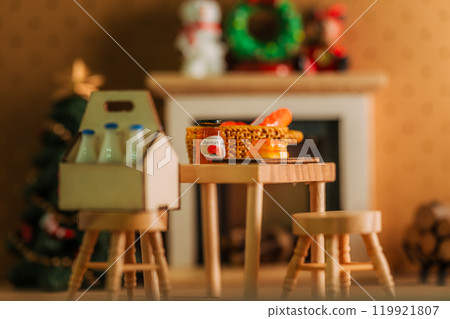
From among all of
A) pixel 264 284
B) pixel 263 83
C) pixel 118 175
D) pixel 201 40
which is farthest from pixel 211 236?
pixel 201 40

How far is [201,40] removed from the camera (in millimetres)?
3107

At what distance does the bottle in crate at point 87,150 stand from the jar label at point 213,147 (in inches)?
12.5

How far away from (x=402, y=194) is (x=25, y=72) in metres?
2.01

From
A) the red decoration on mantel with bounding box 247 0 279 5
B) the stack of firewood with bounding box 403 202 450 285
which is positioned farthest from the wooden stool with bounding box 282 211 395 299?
the red decoration on mantel with bounding box 247 0 279 5

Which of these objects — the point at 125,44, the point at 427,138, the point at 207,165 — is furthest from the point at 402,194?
the point at 207,165

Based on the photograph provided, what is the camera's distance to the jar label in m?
1.65

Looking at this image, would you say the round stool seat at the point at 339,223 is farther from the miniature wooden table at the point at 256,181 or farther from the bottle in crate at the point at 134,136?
the bottle in crate at the point at 134,136

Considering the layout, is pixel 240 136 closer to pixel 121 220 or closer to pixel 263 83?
pixel 121 220

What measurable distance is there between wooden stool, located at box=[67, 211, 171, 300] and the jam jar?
8.6 inches

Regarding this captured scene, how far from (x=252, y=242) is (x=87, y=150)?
490 millimetres

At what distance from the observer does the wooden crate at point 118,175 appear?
1.39 metres

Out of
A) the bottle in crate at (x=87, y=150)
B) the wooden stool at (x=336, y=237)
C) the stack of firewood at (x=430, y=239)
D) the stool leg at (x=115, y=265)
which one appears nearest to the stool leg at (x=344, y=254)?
the wooden stool at (x=336, y=237)

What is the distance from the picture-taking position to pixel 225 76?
308 cm
